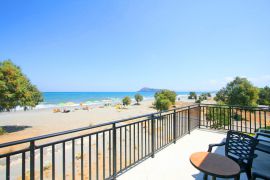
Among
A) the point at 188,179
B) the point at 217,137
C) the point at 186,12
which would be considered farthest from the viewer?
the point at 186,12

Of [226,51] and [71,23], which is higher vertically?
[71,23]

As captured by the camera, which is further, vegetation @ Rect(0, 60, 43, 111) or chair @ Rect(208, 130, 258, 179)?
vegetation @ Rect(0, 60, 43, 111)

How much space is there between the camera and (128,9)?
735 centimetres

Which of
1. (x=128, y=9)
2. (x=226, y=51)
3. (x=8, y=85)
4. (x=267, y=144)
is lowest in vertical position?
(x=267, y=144)

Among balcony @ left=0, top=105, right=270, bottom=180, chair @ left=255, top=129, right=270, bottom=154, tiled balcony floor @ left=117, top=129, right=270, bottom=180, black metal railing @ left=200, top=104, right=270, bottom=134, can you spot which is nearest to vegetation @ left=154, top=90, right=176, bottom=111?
black metal railing @ left=200, top=104, right=270, bottom=134

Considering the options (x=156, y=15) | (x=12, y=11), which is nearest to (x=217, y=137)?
(x=156, y=15)

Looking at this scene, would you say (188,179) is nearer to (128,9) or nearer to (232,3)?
(232,3)

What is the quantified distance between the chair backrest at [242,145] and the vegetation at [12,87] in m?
14.0

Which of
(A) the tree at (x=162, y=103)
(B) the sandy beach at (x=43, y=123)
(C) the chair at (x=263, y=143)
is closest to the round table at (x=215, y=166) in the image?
(C) the chair at (x=263, y=143)

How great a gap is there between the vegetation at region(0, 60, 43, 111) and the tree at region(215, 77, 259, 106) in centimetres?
1914

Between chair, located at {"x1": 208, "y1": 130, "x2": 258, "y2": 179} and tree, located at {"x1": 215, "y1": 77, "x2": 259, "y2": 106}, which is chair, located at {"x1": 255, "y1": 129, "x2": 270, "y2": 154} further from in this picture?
tree, located at {"x1": 215, "y1": 77, "x2": 259, "y2": 106}

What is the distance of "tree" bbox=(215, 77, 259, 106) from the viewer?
1458 cm

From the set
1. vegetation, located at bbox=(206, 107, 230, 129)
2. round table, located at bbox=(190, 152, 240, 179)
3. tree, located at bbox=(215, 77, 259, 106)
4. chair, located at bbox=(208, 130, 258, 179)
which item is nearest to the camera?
round table, located at bbox=(190, 152, 240, 179)

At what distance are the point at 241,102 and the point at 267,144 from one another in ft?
46.7
